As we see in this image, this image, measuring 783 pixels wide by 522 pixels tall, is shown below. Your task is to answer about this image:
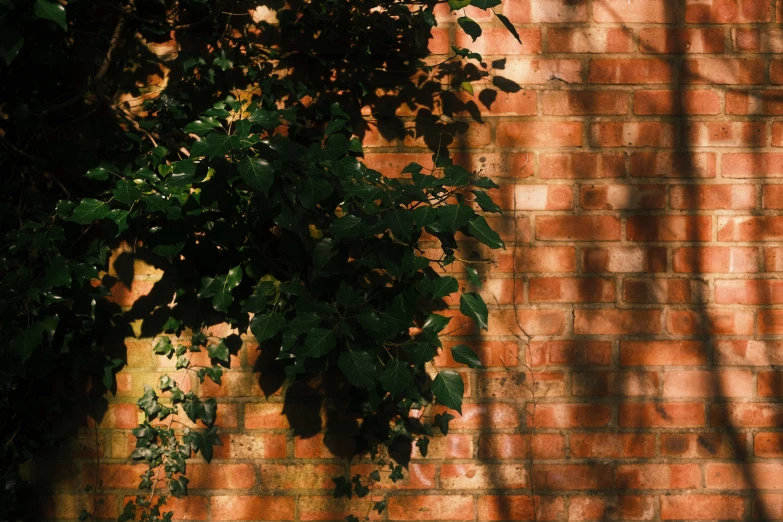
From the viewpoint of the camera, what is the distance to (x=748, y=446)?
2047mm

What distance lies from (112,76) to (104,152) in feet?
0.78

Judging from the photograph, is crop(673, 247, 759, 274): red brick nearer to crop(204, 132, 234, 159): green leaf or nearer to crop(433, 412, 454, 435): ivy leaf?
crop(433, 412, 454, 435): ivy leaf

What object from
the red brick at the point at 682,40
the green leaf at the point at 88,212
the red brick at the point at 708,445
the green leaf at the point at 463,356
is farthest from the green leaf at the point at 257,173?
the red brick at the point at 708,445

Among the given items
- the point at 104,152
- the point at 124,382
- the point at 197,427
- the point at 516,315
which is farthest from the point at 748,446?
the point at 104,152

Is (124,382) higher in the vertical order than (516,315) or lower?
lower

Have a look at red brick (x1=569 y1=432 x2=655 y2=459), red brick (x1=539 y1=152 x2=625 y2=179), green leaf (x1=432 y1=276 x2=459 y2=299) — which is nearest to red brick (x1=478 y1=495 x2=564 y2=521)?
red brick (x1=569 y1=432 x2=655 y2=459)

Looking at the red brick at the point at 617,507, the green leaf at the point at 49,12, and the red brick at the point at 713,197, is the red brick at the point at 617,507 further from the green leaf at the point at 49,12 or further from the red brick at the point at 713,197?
the green leaf at the point at 49,12

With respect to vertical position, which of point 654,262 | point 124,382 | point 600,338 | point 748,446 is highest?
point 654,262

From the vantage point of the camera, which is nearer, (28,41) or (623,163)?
(28,41)

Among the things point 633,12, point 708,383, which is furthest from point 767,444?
point 633,12

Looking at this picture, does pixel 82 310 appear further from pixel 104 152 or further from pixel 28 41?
pixel 28 41

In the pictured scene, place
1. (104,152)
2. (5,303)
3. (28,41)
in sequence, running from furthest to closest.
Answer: (104,152)
(28,41)
(5,303)

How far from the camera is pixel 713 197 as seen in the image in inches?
79.6

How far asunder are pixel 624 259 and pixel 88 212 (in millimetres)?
1457
